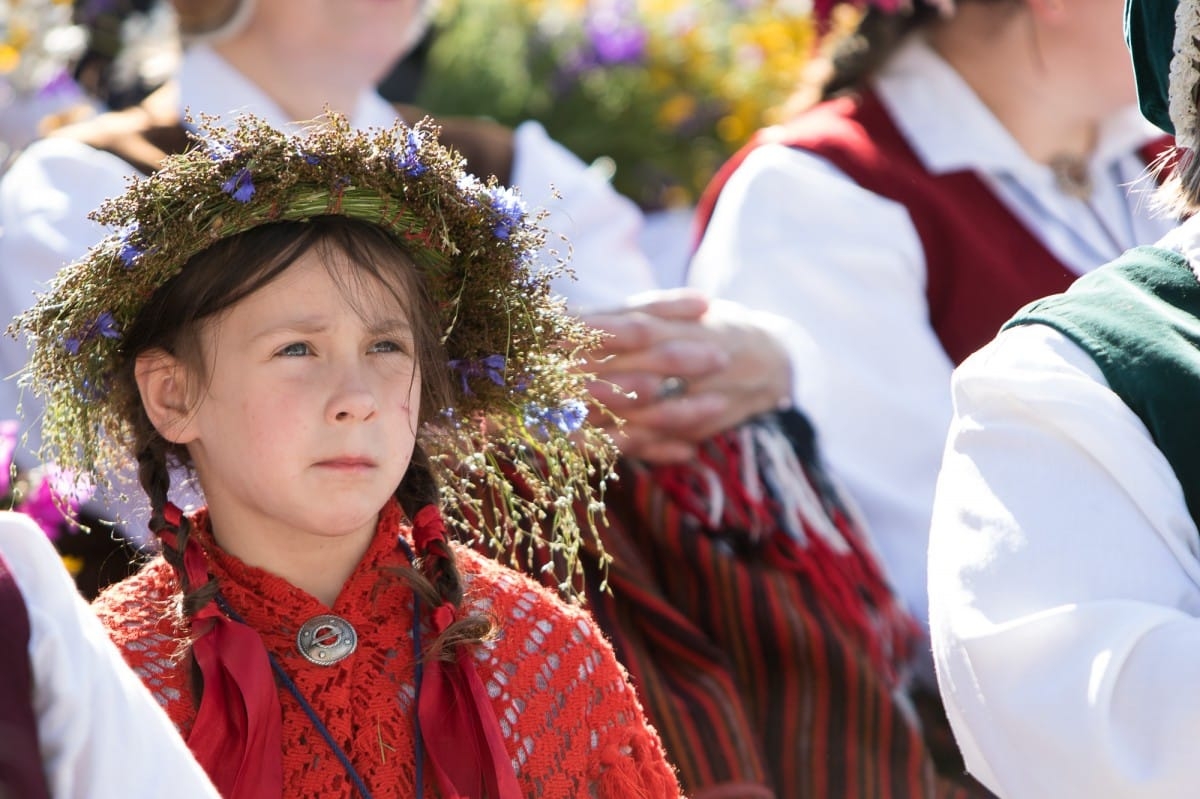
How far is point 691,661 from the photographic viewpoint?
2.85 meters

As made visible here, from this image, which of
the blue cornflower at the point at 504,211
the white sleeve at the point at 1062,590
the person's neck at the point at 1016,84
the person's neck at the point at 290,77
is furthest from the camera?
the person's neck at the point at 1016,84

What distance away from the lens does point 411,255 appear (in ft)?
7.12

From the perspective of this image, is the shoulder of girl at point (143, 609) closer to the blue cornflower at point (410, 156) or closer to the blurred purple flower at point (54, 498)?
the blurred purple flower at point (54, 498)

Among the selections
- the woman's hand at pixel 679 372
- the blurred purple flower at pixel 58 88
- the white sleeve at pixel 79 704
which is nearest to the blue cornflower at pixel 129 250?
the white sleeve at pixel 79 704

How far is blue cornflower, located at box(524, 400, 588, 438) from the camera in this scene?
2.26m

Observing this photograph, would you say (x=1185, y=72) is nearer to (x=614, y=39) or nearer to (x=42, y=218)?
(x=42, y=218)

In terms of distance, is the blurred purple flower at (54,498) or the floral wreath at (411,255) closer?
the floral wreath at (411,255)

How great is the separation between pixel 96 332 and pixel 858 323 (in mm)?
1708

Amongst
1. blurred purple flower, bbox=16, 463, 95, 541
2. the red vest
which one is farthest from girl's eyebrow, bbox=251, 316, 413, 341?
the red vest

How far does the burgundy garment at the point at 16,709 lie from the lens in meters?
1.23

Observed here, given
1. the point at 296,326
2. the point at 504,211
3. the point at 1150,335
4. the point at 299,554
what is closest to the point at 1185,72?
the point at 1150,335

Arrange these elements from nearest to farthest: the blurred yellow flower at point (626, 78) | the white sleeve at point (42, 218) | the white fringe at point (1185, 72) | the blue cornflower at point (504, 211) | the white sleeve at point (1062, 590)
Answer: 1. the white sleeve at point (1062, 590)
2. the white fringe at point (1185, 72)
3. the blue cornflower at point (504, 211)
4. the white sleeve at point (42, 218)
5. the blurred yellow flower at point (626, 78)

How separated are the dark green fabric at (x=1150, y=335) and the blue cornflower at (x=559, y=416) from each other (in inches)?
22.6

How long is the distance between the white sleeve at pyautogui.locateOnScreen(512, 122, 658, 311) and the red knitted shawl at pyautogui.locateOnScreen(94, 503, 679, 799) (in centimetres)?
144
